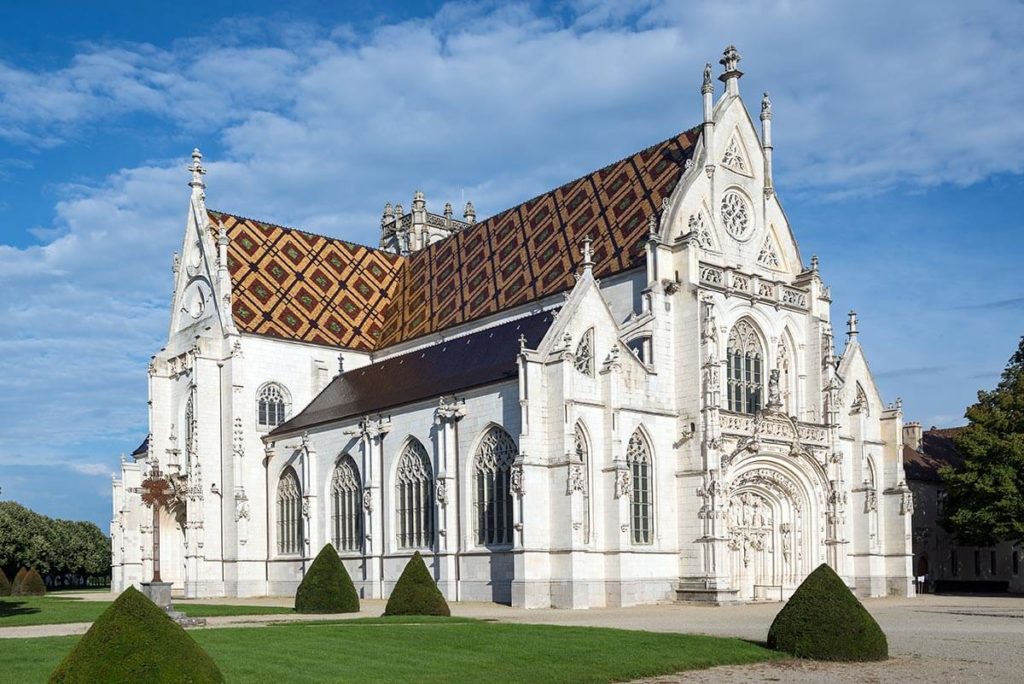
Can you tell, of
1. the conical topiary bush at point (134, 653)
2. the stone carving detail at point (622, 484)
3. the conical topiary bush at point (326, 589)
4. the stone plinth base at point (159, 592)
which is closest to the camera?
the conical topiary bush at point (134, 653)

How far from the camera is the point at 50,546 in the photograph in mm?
71625

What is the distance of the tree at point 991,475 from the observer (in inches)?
1622

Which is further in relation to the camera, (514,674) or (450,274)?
(450,274)

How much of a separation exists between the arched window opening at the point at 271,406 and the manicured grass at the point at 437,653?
80.0ft

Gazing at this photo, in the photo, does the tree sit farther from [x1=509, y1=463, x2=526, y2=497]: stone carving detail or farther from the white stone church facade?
[x1=509, y1=463, x2=526, y2=497]: stone carving detail

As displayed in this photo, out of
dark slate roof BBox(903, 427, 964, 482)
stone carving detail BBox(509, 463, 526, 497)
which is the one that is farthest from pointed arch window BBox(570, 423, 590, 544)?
dark slate roof BBox(903, 427, 964, 482)

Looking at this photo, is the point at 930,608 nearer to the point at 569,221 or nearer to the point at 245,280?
the point at 569,221

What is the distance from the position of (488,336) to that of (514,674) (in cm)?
2460

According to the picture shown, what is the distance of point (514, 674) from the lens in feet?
51.1

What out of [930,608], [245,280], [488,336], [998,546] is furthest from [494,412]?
[998,546]

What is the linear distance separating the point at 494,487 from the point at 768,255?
1391 centimetres

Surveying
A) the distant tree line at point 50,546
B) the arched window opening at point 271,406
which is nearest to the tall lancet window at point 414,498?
the arched window opening at point 271,406

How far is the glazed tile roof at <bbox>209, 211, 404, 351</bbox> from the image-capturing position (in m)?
48.1

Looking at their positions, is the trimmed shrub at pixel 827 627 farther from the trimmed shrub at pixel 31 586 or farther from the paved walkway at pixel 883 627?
the trimmed shrub at pixel 31 586
